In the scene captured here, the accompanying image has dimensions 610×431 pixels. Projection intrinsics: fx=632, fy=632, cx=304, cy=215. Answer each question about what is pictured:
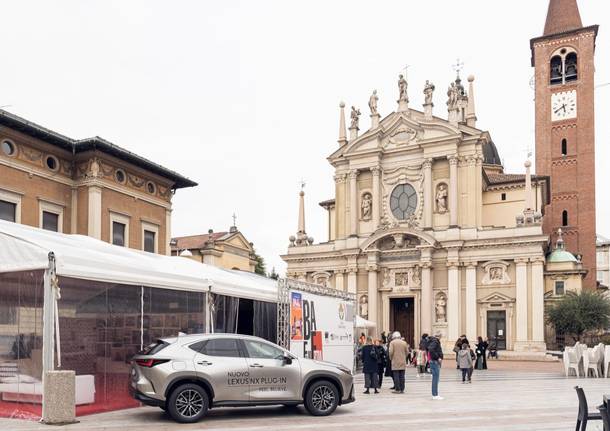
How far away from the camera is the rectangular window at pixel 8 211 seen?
20406 mm

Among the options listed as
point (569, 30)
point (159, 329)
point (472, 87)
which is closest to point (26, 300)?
point (159, 329)

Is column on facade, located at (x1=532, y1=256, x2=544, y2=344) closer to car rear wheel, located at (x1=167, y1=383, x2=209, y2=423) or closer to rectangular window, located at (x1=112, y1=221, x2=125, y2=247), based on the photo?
rectangular window, located at (x1=112, y1=221, x2=125, y2=247)

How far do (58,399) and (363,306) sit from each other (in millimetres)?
34047

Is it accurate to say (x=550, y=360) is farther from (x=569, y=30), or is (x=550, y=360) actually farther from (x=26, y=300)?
(x=26, y=300)

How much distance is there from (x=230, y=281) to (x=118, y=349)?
333cm

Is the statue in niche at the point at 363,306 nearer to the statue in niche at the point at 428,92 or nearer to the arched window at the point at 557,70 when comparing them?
the statue in niche at the point at 428,92

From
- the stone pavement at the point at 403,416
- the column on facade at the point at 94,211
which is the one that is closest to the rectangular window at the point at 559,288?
the stone pavement at the point at 403,416

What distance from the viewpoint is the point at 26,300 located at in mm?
11531

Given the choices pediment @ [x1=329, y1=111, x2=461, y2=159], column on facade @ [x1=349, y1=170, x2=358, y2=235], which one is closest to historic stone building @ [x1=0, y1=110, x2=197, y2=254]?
column on facade @ [x1=349, y1=170, x2=358, y2=235]

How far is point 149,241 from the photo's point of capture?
26.7m

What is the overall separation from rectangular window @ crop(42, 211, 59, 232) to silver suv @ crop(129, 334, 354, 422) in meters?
12.8

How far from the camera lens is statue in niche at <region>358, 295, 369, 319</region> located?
42781 mm

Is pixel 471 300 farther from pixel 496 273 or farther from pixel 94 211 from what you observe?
pixel 94 211

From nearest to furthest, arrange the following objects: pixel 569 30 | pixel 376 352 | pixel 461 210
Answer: pixel 376 352 < pixel 461 210 < pixel 569 30
